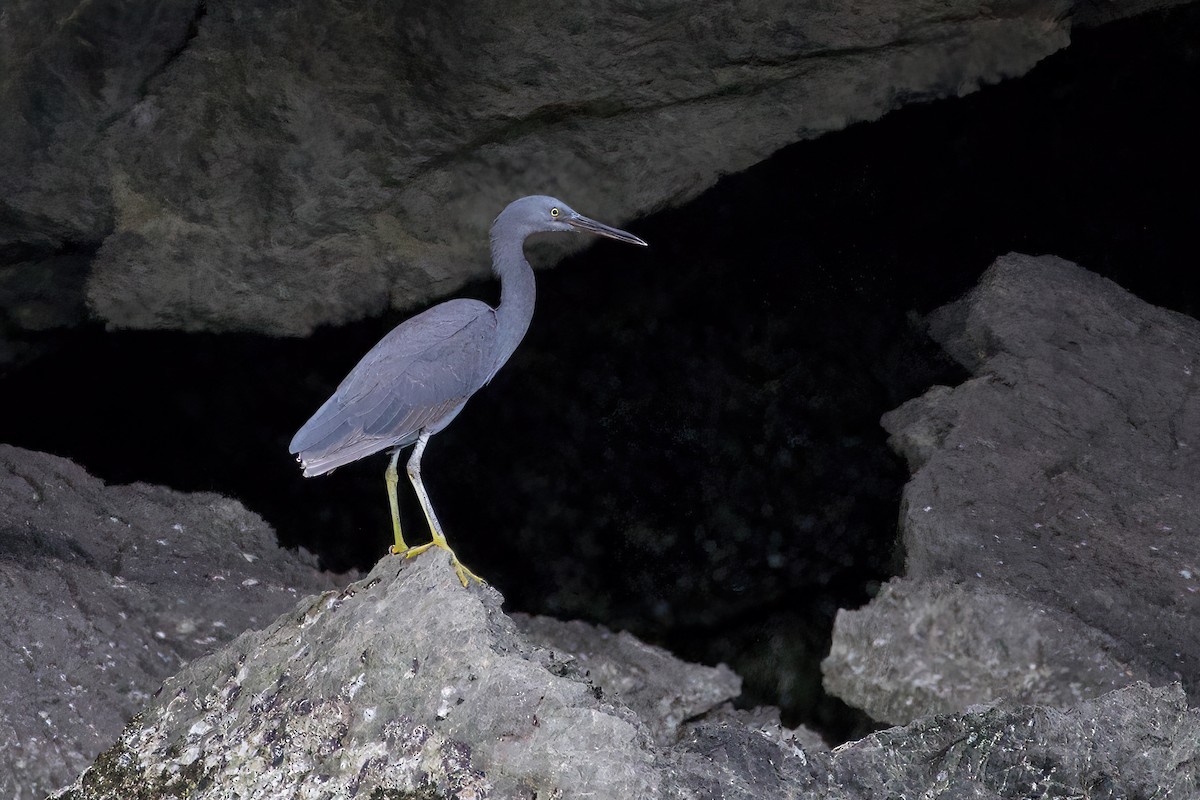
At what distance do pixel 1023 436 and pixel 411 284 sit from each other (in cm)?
198

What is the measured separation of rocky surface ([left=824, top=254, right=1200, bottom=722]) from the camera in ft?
9.34

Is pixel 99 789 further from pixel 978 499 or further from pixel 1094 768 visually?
pixel 978 499

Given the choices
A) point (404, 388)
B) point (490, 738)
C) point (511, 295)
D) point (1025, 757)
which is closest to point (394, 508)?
point (404, 388)

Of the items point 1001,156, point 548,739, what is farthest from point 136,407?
point 1001,156

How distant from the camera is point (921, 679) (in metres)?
2.97

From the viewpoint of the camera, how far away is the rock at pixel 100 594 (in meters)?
2.76

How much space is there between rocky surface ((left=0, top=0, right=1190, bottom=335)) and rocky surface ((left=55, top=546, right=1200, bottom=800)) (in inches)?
70.0

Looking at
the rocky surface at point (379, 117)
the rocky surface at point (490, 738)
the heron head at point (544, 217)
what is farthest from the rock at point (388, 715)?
the rocky surface at point (379, 117)

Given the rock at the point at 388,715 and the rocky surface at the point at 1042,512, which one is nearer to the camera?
the rock at the point at 388,715

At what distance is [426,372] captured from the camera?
2928mm

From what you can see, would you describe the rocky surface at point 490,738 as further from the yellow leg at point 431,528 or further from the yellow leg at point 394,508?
the yellow leg at point 394,508

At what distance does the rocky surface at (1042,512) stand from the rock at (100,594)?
168 centimetres

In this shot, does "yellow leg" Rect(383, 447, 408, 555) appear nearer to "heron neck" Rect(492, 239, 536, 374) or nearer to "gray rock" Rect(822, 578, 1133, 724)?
"heron neck" Rect(492, 239, 536, 374)

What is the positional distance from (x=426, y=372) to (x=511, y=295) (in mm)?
363
